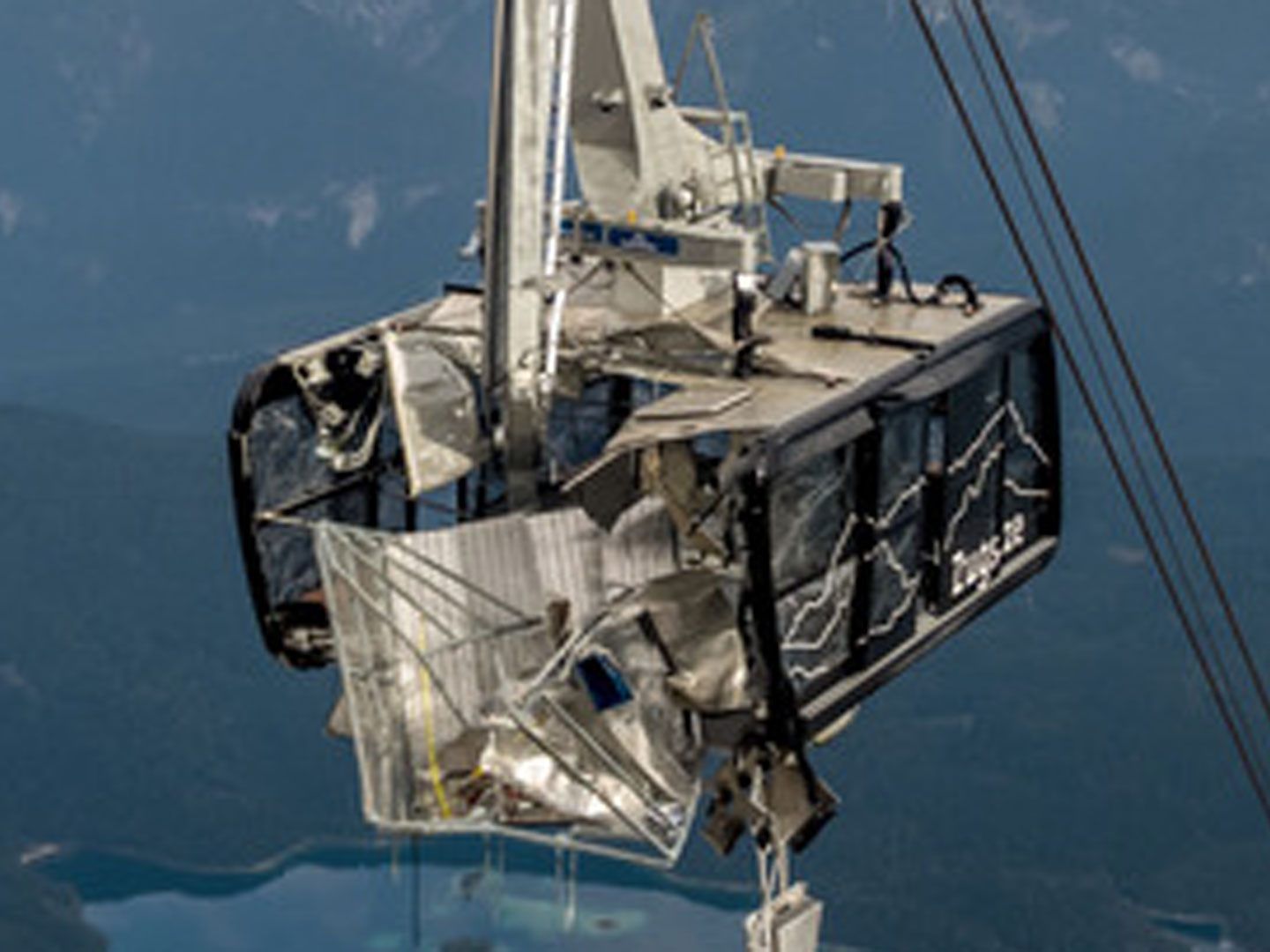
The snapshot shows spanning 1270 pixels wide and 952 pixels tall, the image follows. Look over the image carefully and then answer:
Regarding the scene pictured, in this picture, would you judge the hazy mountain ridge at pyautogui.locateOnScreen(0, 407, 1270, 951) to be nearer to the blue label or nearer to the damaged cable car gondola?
the damaged cable car gondola

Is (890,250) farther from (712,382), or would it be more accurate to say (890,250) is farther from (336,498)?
(336,498)

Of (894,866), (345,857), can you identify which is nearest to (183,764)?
(345,857)

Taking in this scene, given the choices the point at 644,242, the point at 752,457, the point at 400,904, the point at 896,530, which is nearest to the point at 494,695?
the point at 752,457

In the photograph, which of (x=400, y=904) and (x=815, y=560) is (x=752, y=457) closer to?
(x=815, y=560)

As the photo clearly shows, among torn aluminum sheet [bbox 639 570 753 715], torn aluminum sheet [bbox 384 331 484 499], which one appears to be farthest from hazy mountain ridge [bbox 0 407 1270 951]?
torn aluminum sheet [bbox 639 570 753 715]

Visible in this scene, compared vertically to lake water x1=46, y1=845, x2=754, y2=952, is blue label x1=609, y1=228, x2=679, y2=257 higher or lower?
higher

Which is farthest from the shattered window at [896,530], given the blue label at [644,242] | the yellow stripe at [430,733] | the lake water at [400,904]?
the lake water at [400,904]

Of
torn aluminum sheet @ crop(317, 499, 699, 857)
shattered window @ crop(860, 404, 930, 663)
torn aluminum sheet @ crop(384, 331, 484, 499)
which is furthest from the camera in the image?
torn aluminum sheet @ crop(384, 331, 484, 499)
